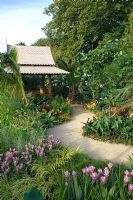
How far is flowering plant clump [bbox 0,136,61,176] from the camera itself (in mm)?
5855

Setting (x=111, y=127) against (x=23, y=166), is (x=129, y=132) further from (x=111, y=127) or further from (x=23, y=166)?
(x=23, y=166)

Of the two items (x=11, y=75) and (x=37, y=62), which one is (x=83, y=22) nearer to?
(x=37, y=62)

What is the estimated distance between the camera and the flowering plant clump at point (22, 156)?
5.86 meters

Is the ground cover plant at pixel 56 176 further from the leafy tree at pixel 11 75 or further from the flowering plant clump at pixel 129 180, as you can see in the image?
the leafy tree at pixel 11 75

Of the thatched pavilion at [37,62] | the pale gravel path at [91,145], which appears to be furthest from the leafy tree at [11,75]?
the thatched pavilion at [37,62]

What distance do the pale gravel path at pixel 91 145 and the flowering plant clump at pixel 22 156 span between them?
2318 mm

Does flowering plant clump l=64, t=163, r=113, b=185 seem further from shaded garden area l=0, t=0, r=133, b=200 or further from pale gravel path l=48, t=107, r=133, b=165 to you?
pale gravel path l=48, t=107, r=133, b=165

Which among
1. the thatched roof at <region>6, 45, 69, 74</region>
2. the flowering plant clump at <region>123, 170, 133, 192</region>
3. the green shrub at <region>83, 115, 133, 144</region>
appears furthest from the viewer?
the thatched roof at <region>6, 45, 69, 74</region>

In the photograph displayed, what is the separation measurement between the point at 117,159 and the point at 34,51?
1587cm

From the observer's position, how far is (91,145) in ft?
35.4

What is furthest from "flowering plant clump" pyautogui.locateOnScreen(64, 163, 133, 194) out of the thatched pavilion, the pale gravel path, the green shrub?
the thatched pavilion

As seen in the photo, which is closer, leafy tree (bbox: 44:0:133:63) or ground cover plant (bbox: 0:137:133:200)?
ground cover plant (bbox: 0:137:133:200)

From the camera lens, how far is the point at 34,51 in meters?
24.2

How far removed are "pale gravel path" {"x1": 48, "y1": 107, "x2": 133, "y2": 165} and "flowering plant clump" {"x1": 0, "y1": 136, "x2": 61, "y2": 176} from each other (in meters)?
2.32
